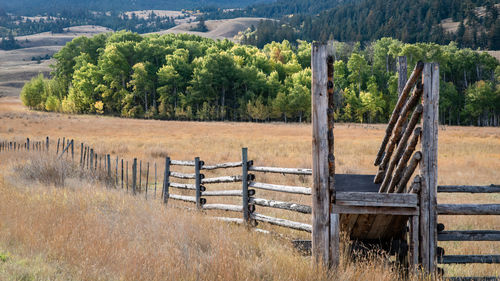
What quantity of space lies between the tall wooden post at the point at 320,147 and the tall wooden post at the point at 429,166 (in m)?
1.22

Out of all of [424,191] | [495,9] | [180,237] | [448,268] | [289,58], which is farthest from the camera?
[495,9]

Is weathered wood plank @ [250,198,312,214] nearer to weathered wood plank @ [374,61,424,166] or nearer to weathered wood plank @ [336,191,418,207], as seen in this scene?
weathered wood plank @ [336,191,418,207]

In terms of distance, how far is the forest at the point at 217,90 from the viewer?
7662 centimetres

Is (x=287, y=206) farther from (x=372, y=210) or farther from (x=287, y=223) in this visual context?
(x=372, y=210)

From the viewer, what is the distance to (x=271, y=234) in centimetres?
781

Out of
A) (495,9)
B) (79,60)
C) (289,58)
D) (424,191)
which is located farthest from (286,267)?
(495,9)

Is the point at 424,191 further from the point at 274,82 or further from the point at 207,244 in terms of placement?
the point at 274,82

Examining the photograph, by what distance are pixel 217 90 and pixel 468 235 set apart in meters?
77.0

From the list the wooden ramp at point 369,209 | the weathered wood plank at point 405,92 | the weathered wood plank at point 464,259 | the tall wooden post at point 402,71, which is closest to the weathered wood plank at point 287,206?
the wooden ramp at point 369,209

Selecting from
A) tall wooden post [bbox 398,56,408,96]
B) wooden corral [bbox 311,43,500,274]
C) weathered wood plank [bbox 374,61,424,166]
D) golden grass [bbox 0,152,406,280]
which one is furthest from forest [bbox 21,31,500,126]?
wooden corral [bbox 311,43,500,274]

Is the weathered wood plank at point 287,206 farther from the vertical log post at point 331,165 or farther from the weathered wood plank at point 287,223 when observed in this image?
the vertical log post at point 331,165

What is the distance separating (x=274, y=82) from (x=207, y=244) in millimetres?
76075

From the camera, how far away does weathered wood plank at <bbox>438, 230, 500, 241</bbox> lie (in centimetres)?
587

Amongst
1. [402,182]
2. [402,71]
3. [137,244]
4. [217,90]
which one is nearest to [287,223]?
[402,182]
